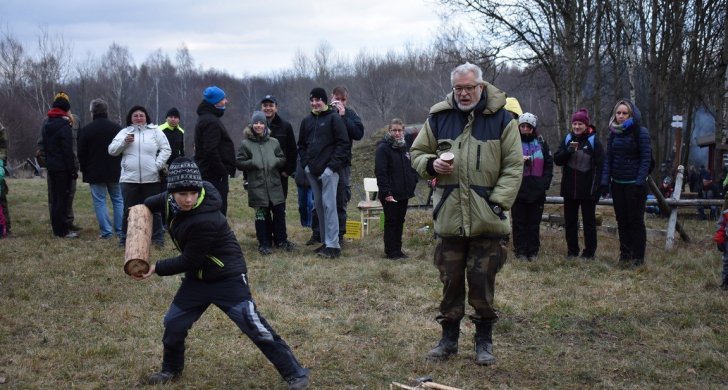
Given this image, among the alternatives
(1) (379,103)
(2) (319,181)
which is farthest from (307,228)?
(1) (379,103)

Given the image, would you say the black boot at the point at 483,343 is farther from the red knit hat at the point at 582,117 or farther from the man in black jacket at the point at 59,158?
the man in black jacket at the point at 59,158

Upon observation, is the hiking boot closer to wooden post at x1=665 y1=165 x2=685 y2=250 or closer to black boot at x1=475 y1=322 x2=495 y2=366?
black boot at x1=475 y1=322 x2=495 y2=366

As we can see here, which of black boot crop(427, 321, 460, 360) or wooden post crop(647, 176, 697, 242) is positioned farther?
wooden post crop(647, 176, 697, 242)

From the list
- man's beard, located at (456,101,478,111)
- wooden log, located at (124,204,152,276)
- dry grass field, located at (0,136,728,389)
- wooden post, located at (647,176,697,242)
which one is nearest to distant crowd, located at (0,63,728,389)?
man's beard, located at (456,101,478,111)

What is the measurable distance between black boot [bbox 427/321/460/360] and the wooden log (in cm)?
229

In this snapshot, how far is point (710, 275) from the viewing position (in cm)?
882

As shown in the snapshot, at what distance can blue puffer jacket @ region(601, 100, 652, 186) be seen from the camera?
9047mm

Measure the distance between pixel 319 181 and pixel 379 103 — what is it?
52457 millimetres

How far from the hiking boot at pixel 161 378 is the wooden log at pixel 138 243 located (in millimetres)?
828

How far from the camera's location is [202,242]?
15.8ft

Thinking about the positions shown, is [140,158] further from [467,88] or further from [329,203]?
[467,88]

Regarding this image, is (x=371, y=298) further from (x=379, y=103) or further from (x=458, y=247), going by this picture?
(x=379, y=103)

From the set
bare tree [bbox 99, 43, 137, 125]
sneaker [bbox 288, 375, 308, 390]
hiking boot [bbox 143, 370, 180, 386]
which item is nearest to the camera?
sneaker [bbox 288, 375, 308, 390]

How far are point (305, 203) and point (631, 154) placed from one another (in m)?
5.74
